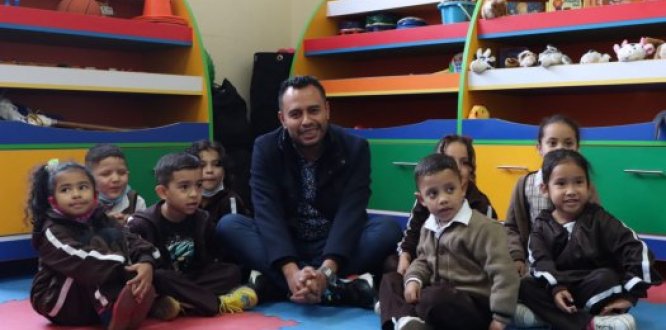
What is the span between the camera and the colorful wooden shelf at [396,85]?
10.8 ft

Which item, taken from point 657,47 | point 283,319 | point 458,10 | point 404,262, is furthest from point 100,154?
point 657,47

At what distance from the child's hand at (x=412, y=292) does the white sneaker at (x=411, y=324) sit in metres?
0.04

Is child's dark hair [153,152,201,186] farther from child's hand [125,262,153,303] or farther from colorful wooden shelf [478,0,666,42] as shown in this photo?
colorful wooden shelf [478,0,666,42]

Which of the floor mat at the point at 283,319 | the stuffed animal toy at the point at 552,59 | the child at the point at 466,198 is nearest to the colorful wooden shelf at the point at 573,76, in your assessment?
the stuffed animal toy at the point at 552,59

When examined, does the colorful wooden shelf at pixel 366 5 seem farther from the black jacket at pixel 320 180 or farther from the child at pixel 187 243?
the child at pixel 187 243

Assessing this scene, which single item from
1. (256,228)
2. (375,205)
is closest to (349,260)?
(256,228)

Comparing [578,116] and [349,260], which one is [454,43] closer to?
[578,116]

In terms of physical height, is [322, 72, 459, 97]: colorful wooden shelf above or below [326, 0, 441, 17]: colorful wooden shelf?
below

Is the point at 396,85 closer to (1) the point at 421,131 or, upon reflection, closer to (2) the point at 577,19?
(1) the point at 421,131

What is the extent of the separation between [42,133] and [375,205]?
1.56 meters

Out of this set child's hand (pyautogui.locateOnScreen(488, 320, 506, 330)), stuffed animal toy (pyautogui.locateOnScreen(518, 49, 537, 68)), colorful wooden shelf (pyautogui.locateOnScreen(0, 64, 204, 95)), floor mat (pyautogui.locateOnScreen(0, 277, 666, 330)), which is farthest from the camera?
stuffed animal toy (pyautogui.locateOnScreen(518, 49, 537, 68))

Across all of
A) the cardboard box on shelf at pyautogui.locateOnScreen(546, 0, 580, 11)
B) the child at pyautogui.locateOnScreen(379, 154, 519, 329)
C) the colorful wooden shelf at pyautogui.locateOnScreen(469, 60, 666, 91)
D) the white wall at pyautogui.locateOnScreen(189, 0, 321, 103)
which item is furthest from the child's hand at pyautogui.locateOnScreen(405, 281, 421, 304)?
the white wall at pyautogui.locateOnScreen(189, 0, 321, 103)

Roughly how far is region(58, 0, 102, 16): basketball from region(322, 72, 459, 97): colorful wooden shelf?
1.24m

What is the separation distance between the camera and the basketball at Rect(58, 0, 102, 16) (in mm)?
3180
